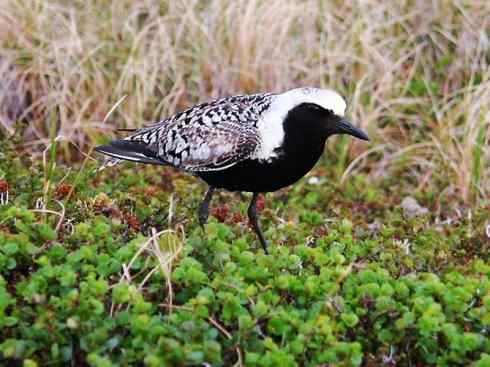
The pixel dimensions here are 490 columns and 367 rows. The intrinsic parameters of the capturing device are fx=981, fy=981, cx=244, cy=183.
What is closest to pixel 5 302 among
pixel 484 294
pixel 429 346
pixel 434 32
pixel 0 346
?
pixel 0 346

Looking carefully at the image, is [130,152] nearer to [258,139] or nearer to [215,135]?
[215,135]

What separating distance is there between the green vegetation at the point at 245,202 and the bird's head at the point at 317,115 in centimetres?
52

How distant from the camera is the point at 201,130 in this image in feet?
16.7

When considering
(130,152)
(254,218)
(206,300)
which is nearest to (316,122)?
(254,218)

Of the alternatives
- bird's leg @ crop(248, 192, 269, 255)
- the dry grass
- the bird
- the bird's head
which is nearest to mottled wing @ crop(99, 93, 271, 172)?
the bird

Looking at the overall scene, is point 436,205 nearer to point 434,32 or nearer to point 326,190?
point 326,190

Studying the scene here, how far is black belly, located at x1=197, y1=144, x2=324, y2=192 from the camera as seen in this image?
477 centimetres

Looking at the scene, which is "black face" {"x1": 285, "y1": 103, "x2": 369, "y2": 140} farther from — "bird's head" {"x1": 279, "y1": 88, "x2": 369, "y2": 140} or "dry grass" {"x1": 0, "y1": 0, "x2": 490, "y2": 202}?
"dry grass" {"x1": 0, "y1": 0, "x2": 490, "y2": 202}

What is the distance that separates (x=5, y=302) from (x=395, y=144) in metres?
4.49

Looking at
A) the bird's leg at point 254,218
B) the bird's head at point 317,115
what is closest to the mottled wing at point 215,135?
the bird's head at point 317,115

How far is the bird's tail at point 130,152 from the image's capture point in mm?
5172

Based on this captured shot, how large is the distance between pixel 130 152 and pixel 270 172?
0.87 metres

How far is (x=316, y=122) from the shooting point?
480 cm

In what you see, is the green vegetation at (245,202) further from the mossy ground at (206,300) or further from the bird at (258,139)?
the bird at (258,139)
